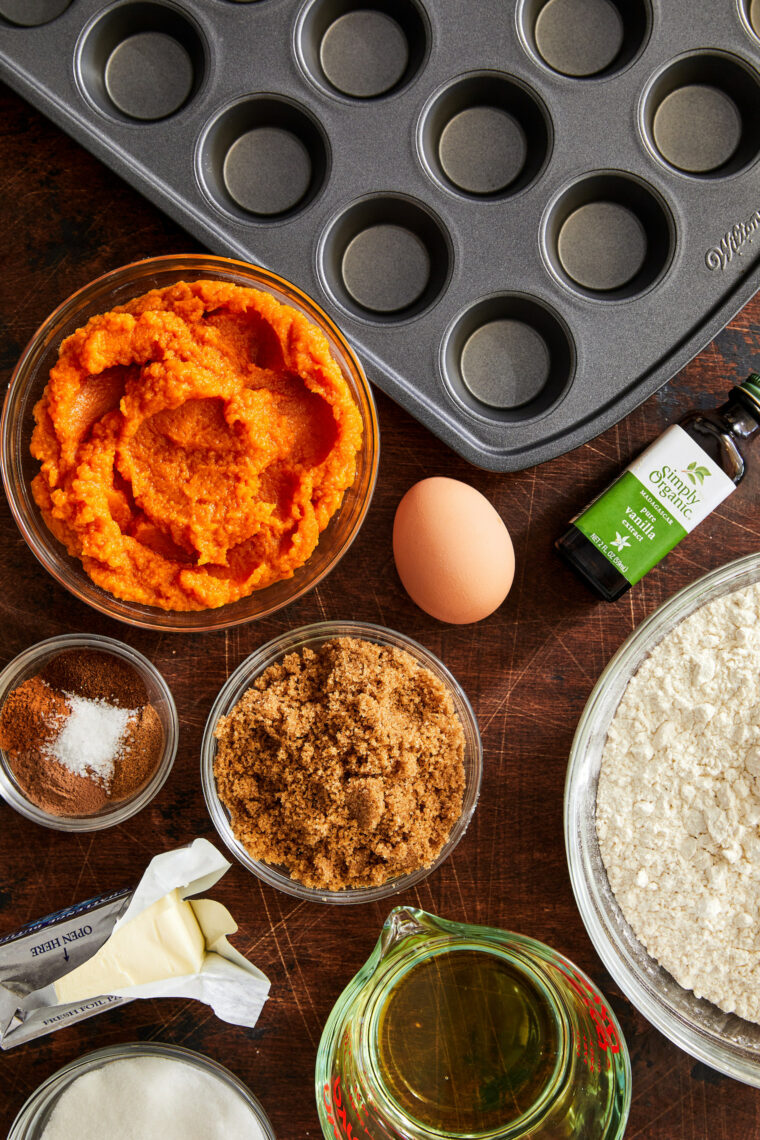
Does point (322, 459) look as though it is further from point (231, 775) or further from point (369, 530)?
point (231, 775)

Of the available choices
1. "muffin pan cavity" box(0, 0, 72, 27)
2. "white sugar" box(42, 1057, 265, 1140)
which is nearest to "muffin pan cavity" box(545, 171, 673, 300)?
"muffin pan cavity" box(0, 0, 72, 27)

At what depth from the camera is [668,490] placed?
→ 152cm

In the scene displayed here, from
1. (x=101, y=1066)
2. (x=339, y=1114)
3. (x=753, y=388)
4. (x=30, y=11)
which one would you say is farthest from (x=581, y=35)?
(x=101, y=1066)

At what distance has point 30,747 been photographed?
1575mm

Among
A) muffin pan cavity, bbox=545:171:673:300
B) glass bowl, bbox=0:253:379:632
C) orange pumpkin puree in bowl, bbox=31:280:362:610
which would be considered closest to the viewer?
orange pumpkin puree in bowl, bbox=31:280:362:610

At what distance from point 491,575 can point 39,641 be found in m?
0.90

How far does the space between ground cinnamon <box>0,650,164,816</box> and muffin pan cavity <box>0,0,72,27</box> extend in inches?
47.7

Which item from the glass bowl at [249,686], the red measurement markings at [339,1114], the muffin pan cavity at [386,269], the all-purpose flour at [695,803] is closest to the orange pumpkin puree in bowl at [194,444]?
the glass bowl at [249,686]

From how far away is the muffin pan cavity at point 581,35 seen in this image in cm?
168

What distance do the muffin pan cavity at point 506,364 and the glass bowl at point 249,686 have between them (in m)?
0.50

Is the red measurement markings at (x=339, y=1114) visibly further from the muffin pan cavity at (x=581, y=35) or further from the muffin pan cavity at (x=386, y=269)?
the muffin pan cavity at (x=581, y=35)

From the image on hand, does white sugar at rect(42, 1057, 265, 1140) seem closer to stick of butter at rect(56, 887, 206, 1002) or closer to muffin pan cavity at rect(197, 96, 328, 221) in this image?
stick of butter at rect(56, 887, 206, 1002)

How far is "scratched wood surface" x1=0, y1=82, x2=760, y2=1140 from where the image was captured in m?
1.64

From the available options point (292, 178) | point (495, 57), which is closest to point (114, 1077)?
point (292, 178)
